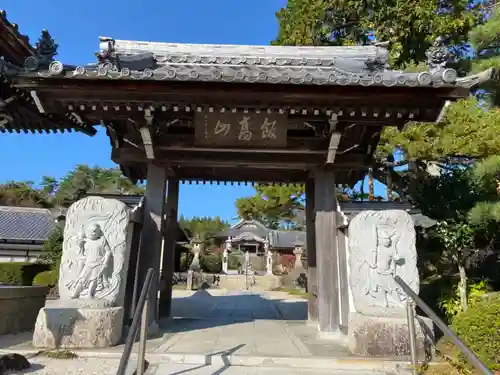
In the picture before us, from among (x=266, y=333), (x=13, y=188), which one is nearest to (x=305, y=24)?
(x=266, y=333)

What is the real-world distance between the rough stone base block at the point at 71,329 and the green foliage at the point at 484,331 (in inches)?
191

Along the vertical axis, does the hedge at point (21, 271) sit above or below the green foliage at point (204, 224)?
below

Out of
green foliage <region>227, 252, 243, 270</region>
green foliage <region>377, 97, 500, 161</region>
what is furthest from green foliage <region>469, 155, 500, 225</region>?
green foliage <region>227, 252, 243, 270</region>

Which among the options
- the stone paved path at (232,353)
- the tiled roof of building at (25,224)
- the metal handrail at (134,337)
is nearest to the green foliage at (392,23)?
the stone paved path at (232,353)

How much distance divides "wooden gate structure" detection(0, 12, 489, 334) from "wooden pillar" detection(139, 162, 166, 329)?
0.02 meters

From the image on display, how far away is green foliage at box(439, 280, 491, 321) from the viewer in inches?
290

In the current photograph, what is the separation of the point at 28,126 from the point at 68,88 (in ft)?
8.30

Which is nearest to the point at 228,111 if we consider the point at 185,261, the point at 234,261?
the point at 185,261

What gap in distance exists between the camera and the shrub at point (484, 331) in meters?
4.34

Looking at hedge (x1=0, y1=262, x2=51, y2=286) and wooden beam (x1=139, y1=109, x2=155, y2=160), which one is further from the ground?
wooden beam (x1=139, y1=109, x2=155, y2=160)

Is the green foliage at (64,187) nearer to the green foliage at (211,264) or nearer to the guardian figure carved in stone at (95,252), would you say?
the green foliage at (211,264)

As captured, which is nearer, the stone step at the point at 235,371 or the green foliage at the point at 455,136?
the stone step at the point at 235,371

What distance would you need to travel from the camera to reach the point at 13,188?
38531 millimetres

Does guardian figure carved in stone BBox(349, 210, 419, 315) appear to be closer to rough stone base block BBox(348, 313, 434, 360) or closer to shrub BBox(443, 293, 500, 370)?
rough stone base block BBox(348, 313, 434, 360)
